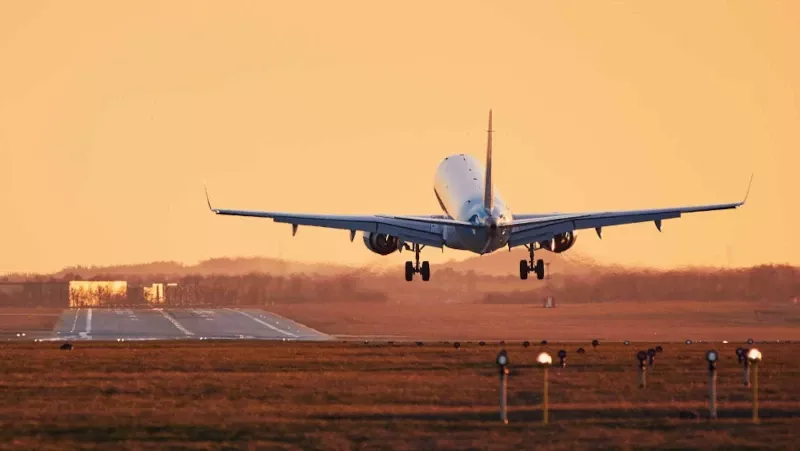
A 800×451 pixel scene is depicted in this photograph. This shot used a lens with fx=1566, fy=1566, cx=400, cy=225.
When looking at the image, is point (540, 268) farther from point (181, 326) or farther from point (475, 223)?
point (181, 326)

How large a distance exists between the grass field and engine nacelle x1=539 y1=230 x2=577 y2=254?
13399 millimetres

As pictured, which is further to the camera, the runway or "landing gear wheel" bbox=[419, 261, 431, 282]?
the runway

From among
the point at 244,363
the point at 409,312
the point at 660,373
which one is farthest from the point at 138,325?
the point at 660,373

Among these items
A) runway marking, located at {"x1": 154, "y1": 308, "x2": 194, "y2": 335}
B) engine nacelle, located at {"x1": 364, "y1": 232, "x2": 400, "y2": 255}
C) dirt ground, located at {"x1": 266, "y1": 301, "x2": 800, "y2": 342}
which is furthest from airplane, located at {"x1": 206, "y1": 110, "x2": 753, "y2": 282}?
runway marking, located at {"x1": 154, "y1": 308, "x2": 194, "y2": 335}

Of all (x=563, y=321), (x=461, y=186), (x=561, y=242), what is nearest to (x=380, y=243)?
(x=461, y=186)

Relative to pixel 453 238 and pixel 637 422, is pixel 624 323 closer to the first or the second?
pixel 453 238

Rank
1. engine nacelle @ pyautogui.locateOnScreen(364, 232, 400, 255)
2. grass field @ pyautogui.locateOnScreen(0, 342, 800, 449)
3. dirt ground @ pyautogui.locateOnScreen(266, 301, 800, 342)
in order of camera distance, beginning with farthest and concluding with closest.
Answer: dirt ground @ pyautogui.locateOnScreen(266, 301, 800, 342), engine nacelle @ pyautogui.locateOnScreen(364, 232, 400, 255), grass field @ pyautogui.locateOnScreen(0, 342, 800, 449)

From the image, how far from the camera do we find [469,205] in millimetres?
85062

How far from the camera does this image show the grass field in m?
38.2

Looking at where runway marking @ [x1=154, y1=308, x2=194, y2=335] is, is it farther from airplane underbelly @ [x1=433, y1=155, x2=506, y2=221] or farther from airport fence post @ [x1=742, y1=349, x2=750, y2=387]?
airport fence post @ [x1=742, y1=349, x2=750, y2=387]

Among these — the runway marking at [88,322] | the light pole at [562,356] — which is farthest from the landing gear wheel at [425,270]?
the runway marking at [88,322]

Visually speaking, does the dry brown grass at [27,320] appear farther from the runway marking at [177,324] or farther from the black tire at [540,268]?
the black tire at [540,268]

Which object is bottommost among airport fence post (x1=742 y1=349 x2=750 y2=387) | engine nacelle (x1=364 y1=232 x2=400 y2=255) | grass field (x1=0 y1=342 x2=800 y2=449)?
grass field (x1=0 y1=342 x2=800 y2=449)

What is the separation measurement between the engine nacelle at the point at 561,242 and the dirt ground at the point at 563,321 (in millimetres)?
12186
